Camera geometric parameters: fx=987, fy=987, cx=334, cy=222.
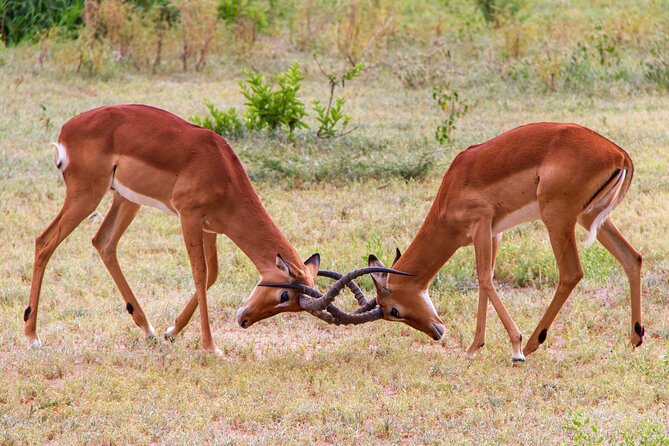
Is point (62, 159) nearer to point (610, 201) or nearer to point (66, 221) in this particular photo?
point (66, 221)

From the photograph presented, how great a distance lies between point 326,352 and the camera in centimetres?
588

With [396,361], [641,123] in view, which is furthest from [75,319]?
[641,123]

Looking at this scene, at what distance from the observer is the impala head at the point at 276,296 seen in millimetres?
5504

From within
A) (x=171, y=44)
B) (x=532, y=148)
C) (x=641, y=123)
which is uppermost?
(x=532, y=148)

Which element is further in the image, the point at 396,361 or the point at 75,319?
the point at 75,319

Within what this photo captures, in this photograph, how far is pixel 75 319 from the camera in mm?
6363

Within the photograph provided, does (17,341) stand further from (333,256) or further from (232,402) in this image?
(333,256)

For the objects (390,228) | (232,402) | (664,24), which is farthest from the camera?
(664,24)

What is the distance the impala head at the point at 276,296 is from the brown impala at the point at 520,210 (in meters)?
0.50

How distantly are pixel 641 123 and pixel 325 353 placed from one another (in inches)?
247

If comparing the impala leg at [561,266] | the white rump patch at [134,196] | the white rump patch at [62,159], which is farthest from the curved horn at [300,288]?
the white rump patch at [62,159]

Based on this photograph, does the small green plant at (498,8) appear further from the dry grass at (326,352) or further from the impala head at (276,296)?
the impala head at (276,296)

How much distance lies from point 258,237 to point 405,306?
949 millimetres

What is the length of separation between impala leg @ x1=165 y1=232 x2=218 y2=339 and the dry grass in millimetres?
92
